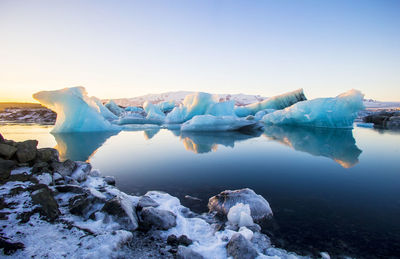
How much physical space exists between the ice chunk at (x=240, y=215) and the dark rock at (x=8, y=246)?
1.60 m

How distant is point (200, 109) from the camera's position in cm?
1559

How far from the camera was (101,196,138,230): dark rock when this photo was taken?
72.2 inches

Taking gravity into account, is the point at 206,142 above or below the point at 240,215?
below

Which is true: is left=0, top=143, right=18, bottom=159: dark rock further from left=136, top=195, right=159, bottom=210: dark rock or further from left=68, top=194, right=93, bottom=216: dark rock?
left=136, top=195, right=159, bottom=210: dark rock

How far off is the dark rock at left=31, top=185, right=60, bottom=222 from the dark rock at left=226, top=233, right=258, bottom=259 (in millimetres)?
1435

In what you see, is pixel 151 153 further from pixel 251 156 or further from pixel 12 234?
pixel 12 234

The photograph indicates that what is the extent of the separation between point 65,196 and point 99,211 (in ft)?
1.57

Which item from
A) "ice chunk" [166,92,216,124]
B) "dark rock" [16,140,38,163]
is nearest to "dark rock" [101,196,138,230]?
"dark rock" [16,140,38,163]

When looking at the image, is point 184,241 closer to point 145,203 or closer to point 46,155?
point 145,203

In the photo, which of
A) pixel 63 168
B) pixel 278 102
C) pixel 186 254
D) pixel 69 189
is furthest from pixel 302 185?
pixel 278 102

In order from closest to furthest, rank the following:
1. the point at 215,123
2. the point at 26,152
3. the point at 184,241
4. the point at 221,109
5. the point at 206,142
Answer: the point at 184,241, the point at 26,152, the point at 206,142, the point at 215,123, the point at 221,109

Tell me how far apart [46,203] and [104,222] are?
533 millimetres

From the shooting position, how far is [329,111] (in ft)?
39.1

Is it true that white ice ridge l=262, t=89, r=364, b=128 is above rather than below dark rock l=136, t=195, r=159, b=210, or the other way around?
above
